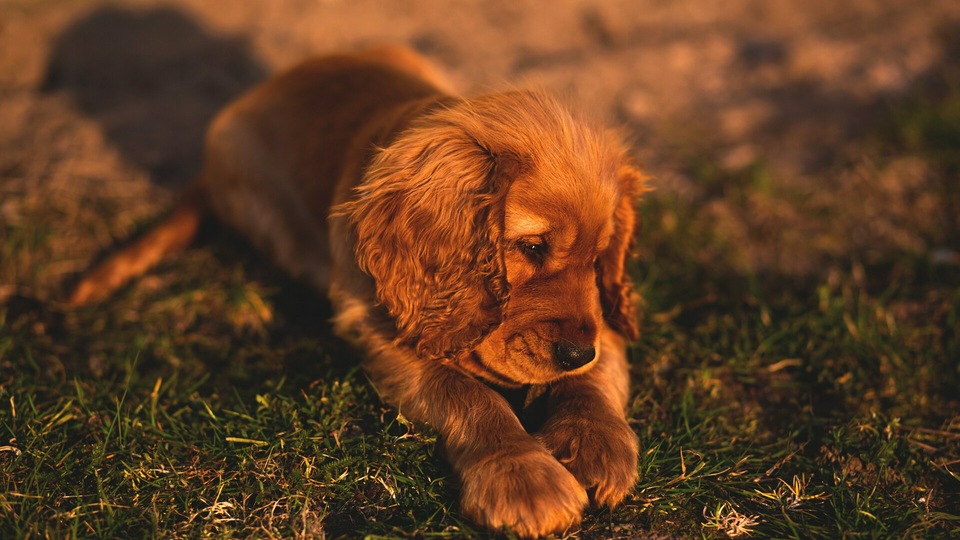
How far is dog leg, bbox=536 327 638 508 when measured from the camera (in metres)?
2.38

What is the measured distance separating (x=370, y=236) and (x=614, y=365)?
0.99 metres

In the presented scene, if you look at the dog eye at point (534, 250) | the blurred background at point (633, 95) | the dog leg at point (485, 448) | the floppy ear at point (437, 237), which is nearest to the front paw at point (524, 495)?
the dog leg at point (485, 448)

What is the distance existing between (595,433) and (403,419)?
0.64 metres

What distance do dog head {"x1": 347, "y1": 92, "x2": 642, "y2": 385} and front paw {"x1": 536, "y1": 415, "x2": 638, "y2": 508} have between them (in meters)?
0.17

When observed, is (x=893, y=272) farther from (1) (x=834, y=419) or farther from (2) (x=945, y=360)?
(1) (x=834, y=419)

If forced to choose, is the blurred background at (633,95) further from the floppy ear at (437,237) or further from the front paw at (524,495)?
the front paw at (524,495)

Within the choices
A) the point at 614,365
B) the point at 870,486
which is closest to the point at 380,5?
the point at 614,365

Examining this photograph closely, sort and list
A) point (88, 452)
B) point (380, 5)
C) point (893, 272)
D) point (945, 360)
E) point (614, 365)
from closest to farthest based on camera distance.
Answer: point (88, 452)
point (614, 365)
point (945, 360)
point (893, 272)
point (380, 5)

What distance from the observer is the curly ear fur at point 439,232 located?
259 centimetres

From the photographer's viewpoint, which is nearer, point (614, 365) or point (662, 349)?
point (614, 365)

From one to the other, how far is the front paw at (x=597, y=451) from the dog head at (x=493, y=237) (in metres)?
0.17

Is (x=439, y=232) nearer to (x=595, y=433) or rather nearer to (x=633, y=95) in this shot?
(x=595, y=433)

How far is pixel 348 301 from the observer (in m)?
3.09

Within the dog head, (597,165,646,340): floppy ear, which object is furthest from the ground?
the dog head
